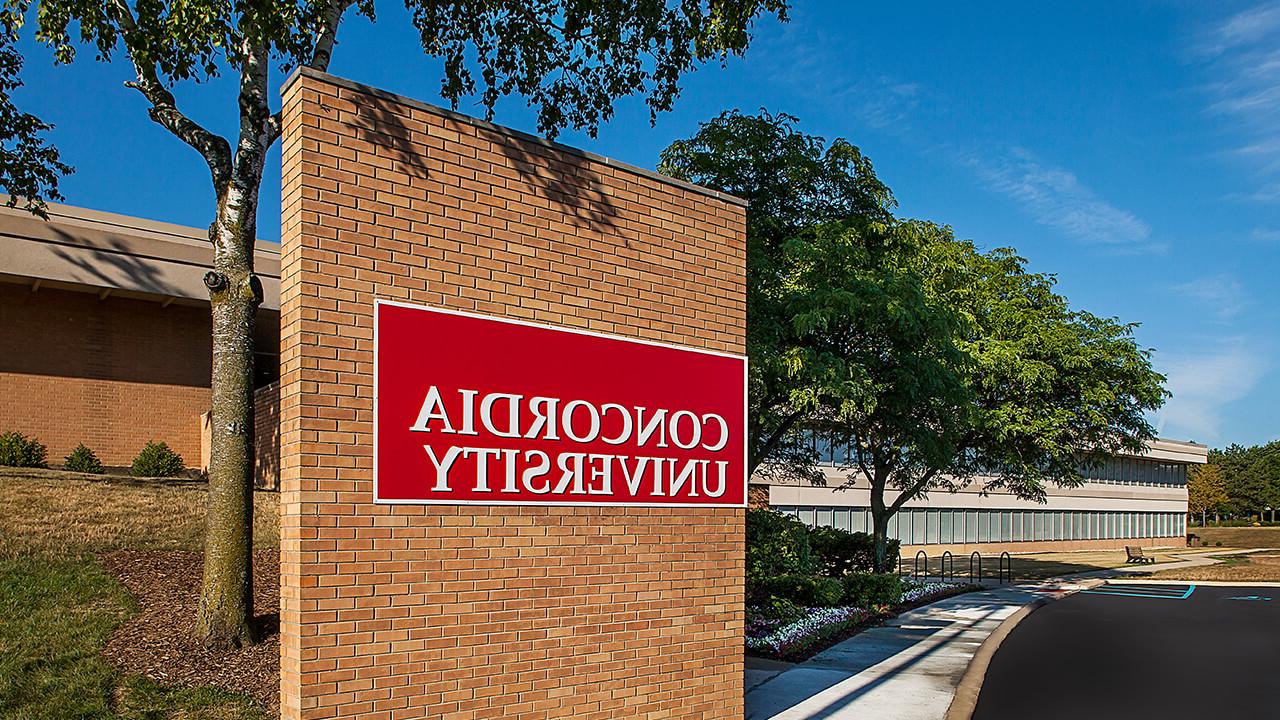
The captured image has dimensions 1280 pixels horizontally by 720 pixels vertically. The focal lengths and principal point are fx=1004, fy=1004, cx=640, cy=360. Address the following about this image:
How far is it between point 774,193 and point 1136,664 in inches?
374

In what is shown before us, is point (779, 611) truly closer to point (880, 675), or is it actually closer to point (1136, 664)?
point (880, 675)

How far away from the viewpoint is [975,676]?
12.5 m

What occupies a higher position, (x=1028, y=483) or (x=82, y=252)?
(x=82, y=252)

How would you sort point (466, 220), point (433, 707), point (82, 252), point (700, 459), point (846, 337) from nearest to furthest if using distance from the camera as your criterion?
point (433, 707) → point (466, 220) → point (700, 459) → point (846, 337) → point (82, 252)

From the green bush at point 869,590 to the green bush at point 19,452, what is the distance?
16630 mm

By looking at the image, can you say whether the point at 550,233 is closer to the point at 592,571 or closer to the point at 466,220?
the point at 466,220

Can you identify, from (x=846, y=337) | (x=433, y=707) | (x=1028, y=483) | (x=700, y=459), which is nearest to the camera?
(x=433, y=707)

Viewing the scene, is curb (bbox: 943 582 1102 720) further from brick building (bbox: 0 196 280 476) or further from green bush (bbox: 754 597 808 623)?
brick building (bbox: 0 196 280 476)

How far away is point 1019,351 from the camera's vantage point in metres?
26.2

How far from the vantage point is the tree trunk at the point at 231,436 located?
9.91 metres

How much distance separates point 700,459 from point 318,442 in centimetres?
371

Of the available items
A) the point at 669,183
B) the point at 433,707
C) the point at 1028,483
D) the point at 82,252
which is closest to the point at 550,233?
the point at 669,183

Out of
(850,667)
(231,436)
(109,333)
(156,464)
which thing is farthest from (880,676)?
(109,333)

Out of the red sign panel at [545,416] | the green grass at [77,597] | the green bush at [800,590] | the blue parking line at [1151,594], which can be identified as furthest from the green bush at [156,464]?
the blue parking line at [1151,594]
